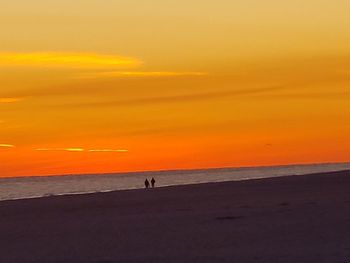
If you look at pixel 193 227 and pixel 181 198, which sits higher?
pixel 181 198

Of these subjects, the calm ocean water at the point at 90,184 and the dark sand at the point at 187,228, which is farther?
the calm ocean water at the point at 90,184

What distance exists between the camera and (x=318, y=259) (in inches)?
584

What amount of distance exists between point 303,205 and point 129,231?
573cm

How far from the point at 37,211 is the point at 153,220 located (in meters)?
5.40

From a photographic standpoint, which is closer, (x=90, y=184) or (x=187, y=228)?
(x=187, y=228)

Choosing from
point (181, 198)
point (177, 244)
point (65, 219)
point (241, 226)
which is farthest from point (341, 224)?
point (181, 198)

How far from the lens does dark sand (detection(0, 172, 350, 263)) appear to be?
16062 millimetres

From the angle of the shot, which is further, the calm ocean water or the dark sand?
the calm ocean water

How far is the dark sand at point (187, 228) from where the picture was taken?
52.7 feet

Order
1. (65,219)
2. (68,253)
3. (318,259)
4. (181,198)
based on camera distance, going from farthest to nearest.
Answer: (181,198) < (65,219) < (68,253) < (318,259)

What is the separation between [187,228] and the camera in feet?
64.5

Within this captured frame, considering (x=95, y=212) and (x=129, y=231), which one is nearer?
(x=129, y=231)

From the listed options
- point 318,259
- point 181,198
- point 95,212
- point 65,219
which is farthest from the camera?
point 181,198

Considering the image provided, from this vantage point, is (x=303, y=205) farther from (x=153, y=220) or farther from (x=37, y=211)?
(x=37, y=211)
